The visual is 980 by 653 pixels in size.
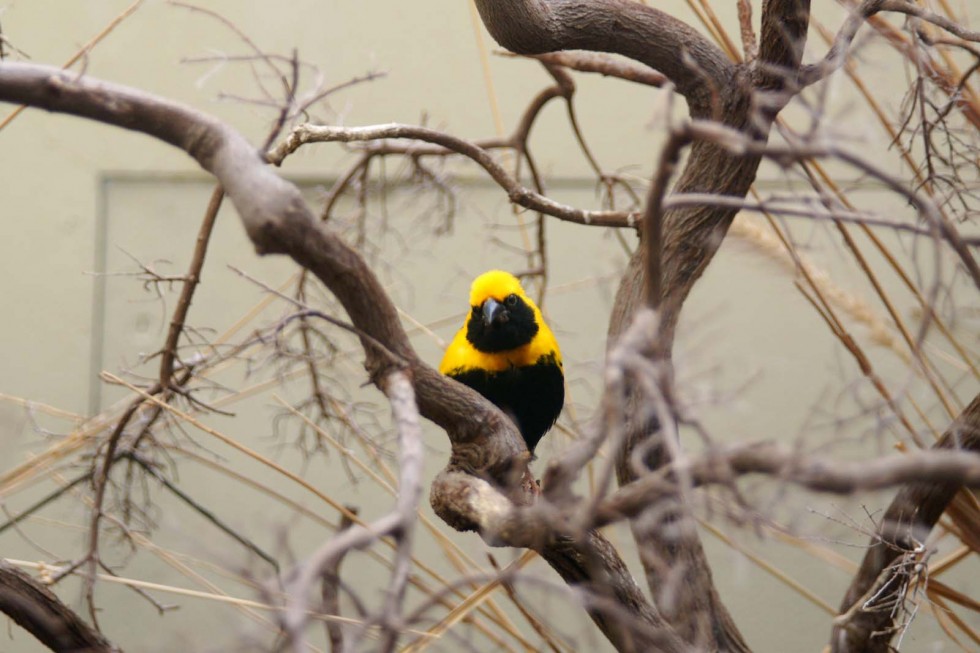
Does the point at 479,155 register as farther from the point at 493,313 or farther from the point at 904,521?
the point at 904,521

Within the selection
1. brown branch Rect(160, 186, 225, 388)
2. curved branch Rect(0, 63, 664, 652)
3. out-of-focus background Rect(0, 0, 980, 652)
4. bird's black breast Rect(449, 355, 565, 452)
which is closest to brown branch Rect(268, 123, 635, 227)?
brown branch Rect(160, 186, 225, 388)

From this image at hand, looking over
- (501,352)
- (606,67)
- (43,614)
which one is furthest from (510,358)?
(43,614)

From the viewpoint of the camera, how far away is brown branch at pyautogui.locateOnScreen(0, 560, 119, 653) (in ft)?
2.74

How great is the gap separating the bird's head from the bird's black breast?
0.04 metres

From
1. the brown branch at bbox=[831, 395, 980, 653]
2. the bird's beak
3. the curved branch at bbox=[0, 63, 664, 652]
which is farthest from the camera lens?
the bird's beak

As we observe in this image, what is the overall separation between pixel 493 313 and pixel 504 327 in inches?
1.7

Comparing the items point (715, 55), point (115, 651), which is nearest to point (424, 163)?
point (715, 55)

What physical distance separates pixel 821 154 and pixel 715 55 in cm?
61

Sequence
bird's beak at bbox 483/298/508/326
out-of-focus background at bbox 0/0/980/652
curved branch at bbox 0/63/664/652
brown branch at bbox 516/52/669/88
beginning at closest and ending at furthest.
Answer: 1. curved branch at bbox 0/63/664/652
2. brown branch at bbox 516/52/669/88
3. bird's beak at bbox 483/298/508/326
4. out-of-focus background at bbox 0/0/980/652

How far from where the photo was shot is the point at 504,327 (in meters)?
1.36

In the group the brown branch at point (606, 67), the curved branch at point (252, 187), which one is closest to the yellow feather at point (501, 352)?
the brown branch at point (606, 67)

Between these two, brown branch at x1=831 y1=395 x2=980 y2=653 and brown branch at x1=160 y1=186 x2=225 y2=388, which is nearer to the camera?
brown branch at x1=831 y1=395 x2=980 y2=653

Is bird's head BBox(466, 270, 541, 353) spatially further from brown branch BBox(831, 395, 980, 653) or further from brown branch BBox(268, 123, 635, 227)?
brown branch BBox(831, 395, 980, 653)

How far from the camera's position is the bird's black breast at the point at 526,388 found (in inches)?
54.5
